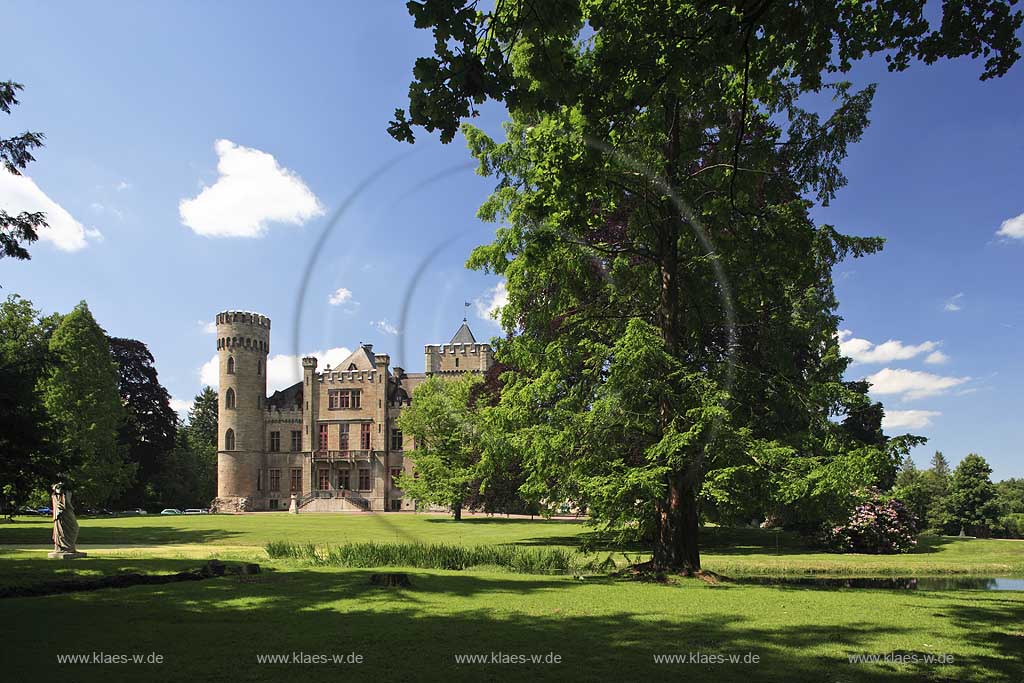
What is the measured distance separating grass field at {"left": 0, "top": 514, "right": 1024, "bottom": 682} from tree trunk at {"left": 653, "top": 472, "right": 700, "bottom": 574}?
1.14 metres

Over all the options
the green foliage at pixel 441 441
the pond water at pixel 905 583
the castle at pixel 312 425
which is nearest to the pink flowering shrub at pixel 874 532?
the pond water at pixel 905 583

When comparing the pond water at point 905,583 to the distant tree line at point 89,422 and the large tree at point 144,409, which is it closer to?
the distant tree line at point 89,422

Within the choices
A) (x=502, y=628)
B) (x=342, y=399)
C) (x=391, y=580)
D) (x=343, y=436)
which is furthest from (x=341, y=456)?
(x=502, y=628)

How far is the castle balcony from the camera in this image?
222 ft

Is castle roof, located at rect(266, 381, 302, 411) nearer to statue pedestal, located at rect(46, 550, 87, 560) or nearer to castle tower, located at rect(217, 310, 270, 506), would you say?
castle tower, located at rect(217, 310, 270, 506)

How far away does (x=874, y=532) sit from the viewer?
23.1m

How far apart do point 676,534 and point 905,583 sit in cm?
571

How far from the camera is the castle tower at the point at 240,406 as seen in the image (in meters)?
66.7

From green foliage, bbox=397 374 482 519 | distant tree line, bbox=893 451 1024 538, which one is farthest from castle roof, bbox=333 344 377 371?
distant tree line, bbox=893 451 1024 538

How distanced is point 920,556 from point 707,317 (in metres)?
12.0

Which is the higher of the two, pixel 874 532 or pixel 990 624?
pixel 990 624

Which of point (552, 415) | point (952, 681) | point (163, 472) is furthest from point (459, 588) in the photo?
point (163, 472)

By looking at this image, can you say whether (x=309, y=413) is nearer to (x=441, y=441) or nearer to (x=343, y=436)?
(x=343, y=436)

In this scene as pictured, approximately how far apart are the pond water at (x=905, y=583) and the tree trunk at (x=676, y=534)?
103 centimetres
